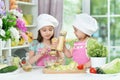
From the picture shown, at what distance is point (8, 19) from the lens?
80.8 inches

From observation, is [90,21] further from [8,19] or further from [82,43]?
[8,19]

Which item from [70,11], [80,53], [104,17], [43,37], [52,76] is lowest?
[52,76]

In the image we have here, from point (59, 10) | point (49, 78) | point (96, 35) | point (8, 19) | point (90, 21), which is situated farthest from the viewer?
point (96, 35)

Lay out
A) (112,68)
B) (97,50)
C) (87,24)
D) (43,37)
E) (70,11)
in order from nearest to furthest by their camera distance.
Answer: (112,68), (97,50), (87,24), (43,37), (70,11)

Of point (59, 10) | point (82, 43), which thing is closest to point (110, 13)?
point (59, 10)

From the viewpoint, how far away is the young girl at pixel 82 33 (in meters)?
2.48

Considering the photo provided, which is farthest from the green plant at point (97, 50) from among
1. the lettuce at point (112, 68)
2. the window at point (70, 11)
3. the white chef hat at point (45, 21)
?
the window at point (70, 11)

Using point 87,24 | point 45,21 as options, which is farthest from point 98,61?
point 45,21

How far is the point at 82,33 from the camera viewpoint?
254 cm

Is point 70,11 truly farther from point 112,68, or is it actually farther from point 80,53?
point 112,68

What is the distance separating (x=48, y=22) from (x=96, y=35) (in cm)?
167

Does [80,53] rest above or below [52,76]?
above

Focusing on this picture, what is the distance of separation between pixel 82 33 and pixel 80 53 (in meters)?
0.20

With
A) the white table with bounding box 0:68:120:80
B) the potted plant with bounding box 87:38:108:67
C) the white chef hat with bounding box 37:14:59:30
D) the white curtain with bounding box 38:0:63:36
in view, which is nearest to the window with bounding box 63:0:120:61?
the white curtain with bounding box 38:0:63:36
